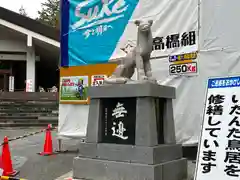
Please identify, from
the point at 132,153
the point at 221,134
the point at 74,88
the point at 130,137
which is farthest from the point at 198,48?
the point at 74,88

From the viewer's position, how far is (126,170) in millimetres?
5410

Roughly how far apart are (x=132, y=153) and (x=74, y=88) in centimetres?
460

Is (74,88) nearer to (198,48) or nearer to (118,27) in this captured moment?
(118,27)

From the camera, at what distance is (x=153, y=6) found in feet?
26.8

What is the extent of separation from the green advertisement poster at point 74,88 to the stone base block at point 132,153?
3577 mm

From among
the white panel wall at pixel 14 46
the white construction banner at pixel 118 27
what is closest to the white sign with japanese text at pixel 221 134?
the white construction banner at pixel 118 27

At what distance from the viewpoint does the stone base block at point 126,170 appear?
17.1 ft

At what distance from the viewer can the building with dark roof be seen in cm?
2184

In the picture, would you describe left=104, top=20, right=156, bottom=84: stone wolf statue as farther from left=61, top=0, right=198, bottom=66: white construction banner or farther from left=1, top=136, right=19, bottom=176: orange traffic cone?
left=1, top=136, right=19, bottom=176: orange traffic cone

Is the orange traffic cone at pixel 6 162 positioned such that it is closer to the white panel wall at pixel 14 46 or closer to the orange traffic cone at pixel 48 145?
the orange traffic cone at pixel 48 145

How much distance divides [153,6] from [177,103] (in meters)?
2.47

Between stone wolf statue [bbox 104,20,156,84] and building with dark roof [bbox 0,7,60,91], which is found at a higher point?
building with dark roof [bbox 0,7,60,91]

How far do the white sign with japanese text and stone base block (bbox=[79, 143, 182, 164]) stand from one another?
54.8 inches

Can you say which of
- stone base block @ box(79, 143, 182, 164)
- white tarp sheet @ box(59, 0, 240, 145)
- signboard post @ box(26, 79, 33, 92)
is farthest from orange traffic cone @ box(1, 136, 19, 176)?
signboard post @ box(26, 79, 33, 92)
